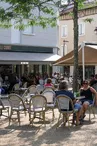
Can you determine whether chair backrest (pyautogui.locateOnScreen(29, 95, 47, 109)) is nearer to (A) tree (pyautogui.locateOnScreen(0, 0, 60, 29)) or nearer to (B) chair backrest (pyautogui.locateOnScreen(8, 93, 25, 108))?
(B) chair backrest (pyautogui.locateOnScreen(8, 93, 25, 108))

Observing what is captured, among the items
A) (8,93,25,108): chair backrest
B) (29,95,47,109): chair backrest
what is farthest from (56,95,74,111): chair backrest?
(8,93,25,108): chair backrest

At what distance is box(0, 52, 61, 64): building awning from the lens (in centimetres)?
2180

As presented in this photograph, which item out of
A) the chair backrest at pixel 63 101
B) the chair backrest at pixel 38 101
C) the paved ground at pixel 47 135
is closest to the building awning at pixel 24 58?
the paved ground at pixel 47 135

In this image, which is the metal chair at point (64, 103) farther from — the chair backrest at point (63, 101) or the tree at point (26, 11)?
the tree at point (26, 11)

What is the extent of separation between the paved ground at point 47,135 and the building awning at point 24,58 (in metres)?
11.9

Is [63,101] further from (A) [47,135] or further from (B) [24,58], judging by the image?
(B) [24,58]

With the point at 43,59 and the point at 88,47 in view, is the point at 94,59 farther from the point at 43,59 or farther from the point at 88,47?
the point at 43,59

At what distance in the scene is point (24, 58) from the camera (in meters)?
23.0

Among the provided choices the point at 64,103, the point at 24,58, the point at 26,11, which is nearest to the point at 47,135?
the point at 64,103

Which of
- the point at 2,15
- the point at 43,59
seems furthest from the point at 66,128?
the point at 43,59

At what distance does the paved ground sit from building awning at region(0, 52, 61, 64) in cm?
1189

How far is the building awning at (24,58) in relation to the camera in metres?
21.8

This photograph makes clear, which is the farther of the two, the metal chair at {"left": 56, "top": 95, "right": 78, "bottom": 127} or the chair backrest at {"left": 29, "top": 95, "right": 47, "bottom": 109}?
the chair backrest at {"left": 29, "top": 95, "right": 47, "bottom": 109}

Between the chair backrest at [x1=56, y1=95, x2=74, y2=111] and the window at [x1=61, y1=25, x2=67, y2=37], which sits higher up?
the window at [x1=61, y1=25, x2=67, y2=37]
